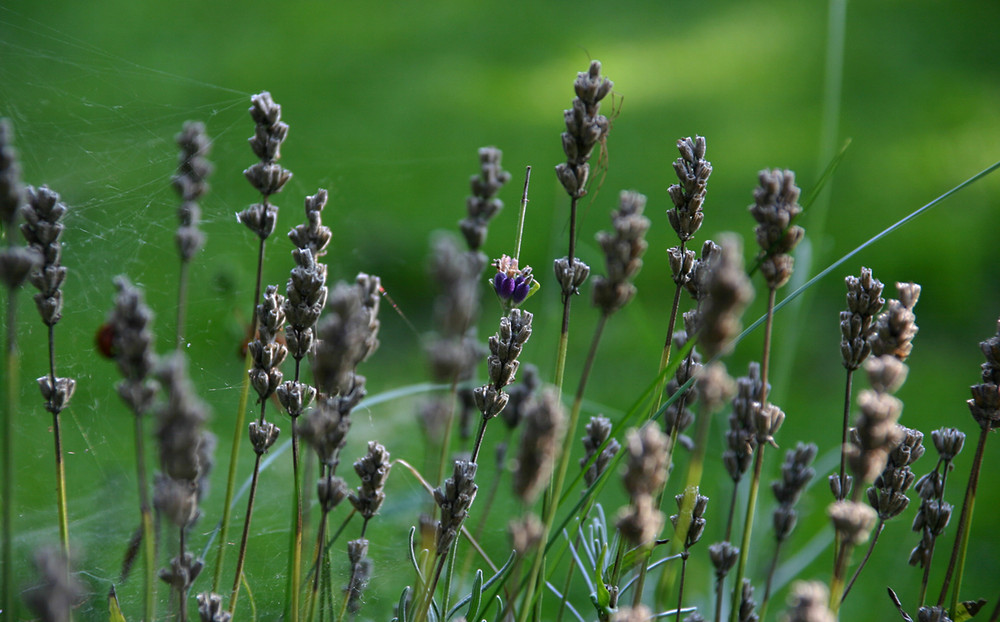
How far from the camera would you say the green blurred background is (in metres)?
0.90

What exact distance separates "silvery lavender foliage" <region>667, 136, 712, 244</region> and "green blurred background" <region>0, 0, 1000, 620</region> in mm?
408

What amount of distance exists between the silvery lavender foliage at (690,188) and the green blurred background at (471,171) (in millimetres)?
408

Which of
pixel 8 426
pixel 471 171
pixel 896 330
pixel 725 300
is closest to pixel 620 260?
pixel 725 300

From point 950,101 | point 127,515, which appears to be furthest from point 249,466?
point 950,101

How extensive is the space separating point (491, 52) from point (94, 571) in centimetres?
219

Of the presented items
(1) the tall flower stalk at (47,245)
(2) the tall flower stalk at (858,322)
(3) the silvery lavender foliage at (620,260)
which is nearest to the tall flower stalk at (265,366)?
(1) the tall flower stalk at (47,245)

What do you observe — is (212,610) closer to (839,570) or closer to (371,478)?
(371,478)

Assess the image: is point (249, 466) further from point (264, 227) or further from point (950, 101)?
point (950, 101)

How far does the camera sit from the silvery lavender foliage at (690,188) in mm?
470

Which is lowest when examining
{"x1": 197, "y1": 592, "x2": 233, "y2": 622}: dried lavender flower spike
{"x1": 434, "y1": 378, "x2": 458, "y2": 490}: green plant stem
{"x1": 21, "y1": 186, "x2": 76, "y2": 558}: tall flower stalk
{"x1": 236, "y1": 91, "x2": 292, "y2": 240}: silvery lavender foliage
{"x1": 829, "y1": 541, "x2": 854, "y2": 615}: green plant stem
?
{"x1": 197, "y1": 592, "x2": 233, "y2": 622}: dried lavender flower spike

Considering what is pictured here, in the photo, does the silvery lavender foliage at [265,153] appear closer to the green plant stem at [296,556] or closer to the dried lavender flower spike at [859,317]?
the green plant stem at [296,556]

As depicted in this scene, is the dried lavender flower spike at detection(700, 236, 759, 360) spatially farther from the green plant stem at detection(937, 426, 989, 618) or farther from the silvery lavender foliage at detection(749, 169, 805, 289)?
the green plant stem at detection(937, 426, 989, 618)

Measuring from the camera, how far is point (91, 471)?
1101mm

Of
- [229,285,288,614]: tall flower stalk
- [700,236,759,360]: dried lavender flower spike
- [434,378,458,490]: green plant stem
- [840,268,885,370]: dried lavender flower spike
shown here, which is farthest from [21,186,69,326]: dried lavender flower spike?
[840,268,885,370]: dried lavender flower spike
